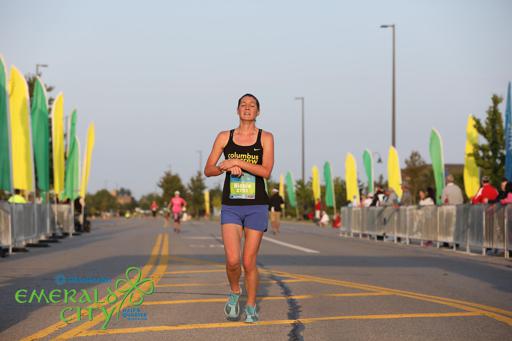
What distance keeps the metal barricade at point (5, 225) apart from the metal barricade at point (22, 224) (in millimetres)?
397

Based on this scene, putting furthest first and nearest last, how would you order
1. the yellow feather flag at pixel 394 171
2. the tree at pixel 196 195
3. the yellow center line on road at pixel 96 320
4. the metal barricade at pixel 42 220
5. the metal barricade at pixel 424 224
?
the tree at pixel 196 195 → the yellow feather flag at pixel 394 171 → the metal barricade at pixel 42 220 → the metal barricade at pixel 424 224 → the yellow center line on road at pixel 96 320

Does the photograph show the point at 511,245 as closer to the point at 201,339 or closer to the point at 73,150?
the point at 201,339

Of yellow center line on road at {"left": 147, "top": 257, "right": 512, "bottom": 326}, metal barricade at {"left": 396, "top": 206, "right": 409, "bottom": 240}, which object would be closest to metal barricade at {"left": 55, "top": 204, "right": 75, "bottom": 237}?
metal barricade at {"left": 396, "top": 206, "right": 409, "bottom": 240}

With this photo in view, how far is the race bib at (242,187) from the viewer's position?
7.66 metres

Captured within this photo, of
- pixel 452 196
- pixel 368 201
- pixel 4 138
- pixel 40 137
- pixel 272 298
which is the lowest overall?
pixel 272 298

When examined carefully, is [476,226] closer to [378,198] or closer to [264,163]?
[378,198]

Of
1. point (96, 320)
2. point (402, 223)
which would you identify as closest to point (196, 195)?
point (402, 223)

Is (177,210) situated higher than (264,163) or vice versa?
(264,163)

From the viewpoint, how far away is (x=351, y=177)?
1724 inches

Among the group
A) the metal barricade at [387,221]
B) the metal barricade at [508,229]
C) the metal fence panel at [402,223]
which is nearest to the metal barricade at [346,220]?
the metal barricade at [387,221]

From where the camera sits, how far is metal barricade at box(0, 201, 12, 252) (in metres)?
18.6

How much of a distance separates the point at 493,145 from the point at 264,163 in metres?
33.3

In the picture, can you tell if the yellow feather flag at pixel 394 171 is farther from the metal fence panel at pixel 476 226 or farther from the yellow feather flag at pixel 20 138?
the yellow feather flag at pixel 20 138

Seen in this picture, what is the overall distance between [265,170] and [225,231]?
0.67 metres
